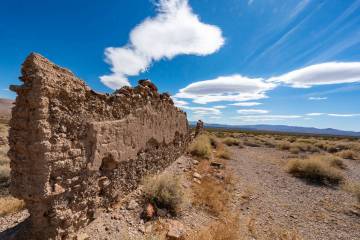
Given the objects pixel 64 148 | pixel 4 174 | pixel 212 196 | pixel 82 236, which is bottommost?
pixel 212 196

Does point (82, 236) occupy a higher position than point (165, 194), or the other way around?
point (165, 194)

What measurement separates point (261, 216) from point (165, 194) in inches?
95.8

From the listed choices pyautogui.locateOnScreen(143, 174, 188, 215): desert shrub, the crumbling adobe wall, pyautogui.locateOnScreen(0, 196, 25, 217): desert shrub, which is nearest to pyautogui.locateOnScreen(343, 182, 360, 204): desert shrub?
pyautogui.locateOnScreen(143, 174, 188, 215): desert shrub

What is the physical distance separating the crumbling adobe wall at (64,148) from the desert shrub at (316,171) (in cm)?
805

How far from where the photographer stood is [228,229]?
159 inches

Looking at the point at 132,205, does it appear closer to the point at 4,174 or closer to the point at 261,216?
the point at 261,216

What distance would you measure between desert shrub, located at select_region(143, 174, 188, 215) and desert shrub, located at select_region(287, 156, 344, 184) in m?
6.81

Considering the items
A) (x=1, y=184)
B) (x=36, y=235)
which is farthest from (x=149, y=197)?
(x=1, y=184)

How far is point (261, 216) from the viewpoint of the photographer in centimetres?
529

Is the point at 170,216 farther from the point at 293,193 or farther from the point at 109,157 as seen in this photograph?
the point at 293,193

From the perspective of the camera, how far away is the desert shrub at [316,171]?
8820mm

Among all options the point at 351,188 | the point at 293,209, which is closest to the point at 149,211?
the point at 293,209

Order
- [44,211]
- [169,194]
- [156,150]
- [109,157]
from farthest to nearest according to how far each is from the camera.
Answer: [156,150], [169,194], [109,157], [44,211]

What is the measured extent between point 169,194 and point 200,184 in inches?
91.9
